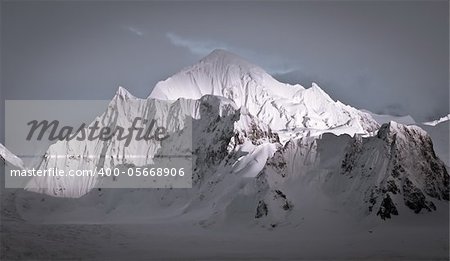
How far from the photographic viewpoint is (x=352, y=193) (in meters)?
153

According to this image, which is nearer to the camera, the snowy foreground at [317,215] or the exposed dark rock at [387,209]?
the snowy foreground at [317,215]

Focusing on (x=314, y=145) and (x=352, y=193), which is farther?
(x=314, y=145)

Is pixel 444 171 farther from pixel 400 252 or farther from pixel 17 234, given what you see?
pixel 17 234

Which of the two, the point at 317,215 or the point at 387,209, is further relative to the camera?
the point at 317,215

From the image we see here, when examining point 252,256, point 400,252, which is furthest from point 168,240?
point 400,252

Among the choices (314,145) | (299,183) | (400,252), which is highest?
(314,145)

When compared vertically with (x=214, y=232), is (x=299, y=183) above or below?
above

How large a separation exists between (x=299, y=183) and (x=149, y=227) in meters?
38.6

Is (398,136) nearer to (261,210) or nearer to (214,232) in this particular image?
(261,210)

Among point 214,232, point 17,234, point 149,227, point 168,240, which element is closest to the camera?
point 17,234

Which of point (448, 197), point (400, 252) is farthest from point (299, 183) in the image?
point (400, 252)

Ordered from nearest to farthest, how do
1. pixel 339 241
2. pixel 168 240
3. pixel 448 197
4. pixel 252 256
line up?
pixel 252 256 → pixel 339 241 → pixel 168 240 → pixel 448 197

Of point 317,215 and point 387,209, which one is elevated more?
point 317,215

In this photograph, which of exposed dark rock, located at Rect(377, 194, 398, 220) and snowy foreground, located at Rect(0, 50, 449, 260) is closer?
snowy foreground, located at Rect(0, 50, 449, 260)
